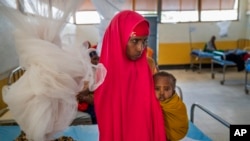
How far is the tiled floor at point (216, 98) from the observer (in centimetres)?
332

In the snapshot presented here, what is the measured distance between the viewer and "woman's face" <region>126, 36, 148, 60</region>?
3.10 ft

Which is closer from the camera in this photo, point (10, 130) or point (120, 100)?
point (120, 100)

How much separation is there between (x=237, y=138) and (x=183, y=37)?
5.58 meters

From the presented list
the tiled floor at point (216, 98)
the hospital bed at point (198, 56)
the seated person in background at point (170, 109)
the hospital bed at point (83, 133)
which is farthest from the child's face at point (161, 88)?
the hospital bed at point (198, 56)

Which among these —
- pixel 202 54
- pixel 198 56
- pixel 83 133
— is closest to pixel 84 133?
pixel 83 133

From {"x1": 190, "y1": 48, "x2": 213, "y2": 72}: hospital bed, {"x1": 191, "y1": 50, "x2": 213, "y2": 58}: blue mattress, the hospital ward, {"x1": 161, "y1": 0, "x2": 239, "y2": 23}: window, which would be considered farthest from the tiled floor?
the hospital ward

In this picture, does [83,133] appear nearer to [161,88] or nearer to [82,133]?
[82,133]

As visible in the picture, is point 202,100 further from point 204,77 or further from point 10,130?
point 10,130

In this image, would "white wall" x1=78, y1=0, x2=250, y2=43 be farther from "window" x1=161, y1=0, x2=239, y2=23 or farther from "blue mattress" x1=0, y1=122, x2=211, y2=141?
"blue mattress" x1=0, y1=122, x2=211, y2=141

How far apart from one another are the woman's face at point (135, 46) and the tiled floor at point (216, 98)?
2.33m

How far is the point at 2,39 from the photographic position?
1.43m

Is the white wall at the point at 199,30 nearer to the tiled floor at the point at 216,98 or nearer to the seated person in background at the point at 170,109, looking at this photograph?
the tiled floor at the point at 216,98

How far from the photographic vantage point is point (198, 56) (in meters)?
6.32

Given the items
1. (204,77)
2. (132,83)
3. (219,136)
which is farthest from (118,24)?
(204,77)
